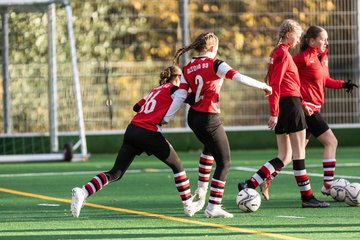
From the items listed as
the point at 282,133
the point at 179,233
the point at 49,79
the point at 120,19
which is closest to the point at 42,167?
the point at 49,79

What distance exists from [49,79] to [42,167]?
2.34m

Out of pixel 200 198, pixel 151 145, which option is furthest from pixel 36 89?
pixel 151 145

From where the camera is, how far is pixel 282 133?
11.5 metres

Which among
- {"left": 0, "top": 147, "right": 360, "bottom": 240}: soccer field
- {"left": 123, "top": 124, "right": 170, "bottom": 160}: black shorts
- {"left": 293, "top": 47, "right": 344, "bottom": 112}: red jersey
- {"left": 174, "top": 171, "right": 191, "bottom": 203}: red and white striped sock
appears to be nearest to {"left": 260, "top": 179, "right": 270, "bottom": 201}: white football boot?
{"left": 0, "top": 147, "right": 360, "bottom": 240}: soccer field

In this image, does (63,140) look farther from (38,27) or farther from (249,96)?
(249,96)

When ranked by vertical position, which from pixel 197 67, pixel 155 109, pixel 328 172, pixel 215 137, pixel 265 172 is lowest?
pixel 328 172

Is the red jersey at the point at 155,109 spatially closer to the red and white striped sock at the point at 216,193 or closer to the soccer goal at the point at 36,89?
the red and white striped sock at the point at 216,193

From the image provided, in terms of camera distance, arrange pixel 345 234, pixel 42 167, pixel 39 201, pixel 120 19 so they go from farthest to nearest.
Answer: pixel 120 19 < pixel 42 167 < pixel 39 201 < pixel 345 234

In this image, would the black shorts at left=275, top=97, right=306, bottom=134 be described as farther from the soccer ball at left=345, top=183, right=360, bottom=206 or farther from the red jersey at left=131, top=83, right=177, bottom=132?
the red jersey at left=131, top=83, right=177, bottom=132

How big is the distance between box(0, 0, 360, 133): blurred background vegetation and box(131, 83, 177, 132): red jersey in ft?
31.6

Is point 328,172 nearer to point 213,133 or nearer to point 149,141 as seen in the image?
point 213,133

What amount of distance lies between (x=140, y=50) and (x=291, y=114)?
399 inches

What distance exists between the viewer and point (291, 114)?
1120 cm

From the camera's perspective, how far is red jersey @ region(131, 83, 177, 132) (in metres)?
10.7
